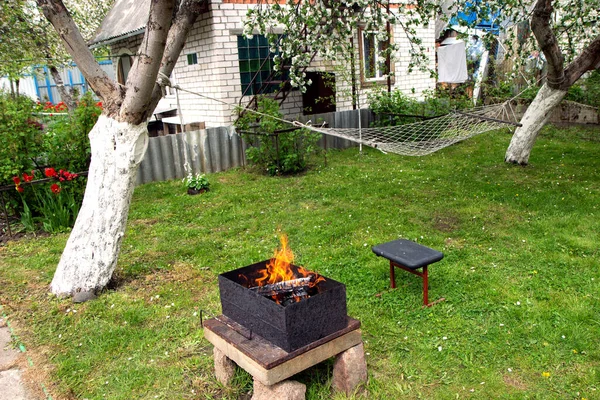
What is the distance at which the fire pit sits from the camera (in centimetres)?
271

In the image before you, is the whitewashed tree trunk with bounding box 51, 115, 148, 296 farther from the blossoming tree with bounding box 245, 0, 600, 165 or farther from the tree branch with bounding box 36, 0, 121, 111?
the blossoming tree with bounding box 245, 0, 600, 165

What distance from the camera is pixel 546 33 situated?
649 cm

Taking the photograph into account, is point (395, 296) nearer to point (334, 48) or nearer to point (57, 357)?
point (57, 357)

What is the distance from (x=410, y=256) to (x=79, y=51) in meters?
3.26

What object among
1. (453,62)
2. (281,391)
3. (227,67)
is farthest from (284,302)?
(453,62)

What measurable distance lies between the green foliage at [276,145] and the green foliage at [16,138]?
3609 mm

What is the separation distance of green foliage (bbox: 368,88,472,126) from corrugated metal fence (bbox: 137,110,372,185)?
75.8 inches

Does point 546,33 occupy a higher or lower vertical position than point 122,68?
lower

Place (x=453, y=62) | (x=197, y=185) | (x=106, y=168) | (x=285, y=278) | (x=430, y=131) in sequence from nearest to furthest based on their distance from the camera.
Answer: (x=285, y=278) → (x=106, y=168) → (x=197, y=185) → (x=430, y=131) → (x=453, y=62)

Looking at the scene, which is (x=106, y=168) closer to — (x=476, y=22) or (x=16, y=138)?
(x=16, y=138)

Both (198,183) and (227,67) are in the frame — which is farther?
(227,67)

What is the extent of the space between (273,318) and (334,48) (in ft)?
19.3

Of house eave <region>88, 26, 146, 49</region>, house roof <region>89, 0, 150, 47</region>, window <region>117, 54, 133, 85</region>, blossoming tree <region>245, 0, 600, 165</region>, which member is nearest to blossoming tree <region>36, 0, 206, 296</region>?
blossoming tree <region>245, 0, 600, 165</region>

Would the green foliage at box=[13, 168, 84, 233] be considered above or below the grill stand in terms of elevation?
above
